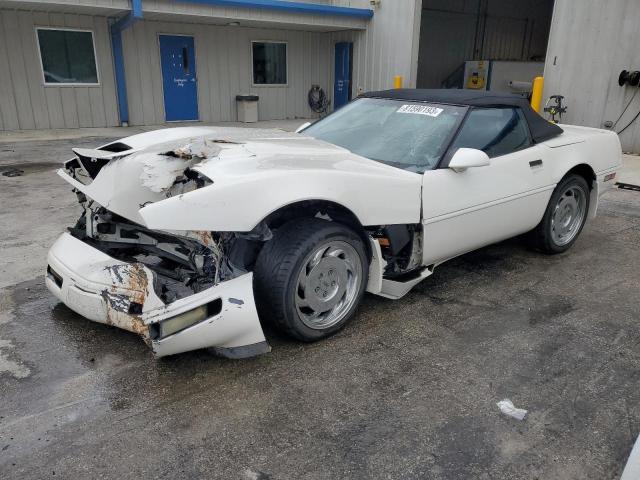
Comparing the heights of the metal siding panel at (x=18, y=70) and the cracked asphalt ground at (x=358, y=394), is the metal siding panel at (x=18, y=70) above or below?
above

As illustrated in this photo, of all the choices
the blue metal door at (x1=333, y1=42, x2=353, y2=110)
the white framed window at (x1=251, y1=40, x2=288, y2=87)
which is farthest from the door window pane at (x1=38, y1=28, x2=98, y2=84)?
the blue metal door at (x1=333, y1=42, x2=353, y2=110)

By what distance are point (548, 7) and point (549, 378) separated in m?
26.4

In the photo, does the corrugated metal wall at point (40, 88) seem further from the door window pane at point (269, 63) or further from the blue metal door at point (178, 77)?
the door window pane at point (269, 63)

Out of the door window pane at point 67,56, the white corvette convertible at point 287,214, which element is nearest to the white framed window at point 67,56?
the door window pane at point 67,56

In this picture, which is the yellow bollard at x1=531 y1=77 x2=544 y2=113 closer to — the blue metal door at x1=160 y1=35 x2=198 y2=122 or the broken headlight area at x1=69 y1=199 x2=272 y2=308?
the blue metal door at x1=160 y1=35 x2=198 y2=122

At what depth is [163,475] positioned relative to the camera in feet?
7.00

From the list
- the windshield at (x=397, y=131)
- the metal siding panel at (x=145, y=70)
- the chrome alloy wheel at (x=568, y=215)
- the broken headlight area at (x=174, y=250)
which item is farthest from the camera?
the metal siding panel at (x=145, y=70)

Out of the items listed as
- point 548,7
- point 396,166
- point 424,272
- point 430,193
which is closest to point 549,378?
point 424,272

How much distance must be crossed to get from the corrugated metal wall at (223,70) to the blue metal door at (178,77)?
0.14 m

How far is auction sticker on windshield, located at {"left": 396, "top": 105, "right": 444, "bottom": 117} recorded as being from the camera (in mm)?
3881

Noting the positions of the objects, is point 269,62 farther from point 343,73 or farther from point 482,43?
point 482,43

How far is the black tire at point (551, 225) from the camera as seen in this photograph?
4.43 m

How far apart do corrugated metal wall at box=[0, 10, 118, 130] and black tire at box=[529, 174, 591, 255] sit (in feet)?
38.9

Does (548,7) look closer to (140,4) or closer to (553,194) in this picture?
(140,4)
